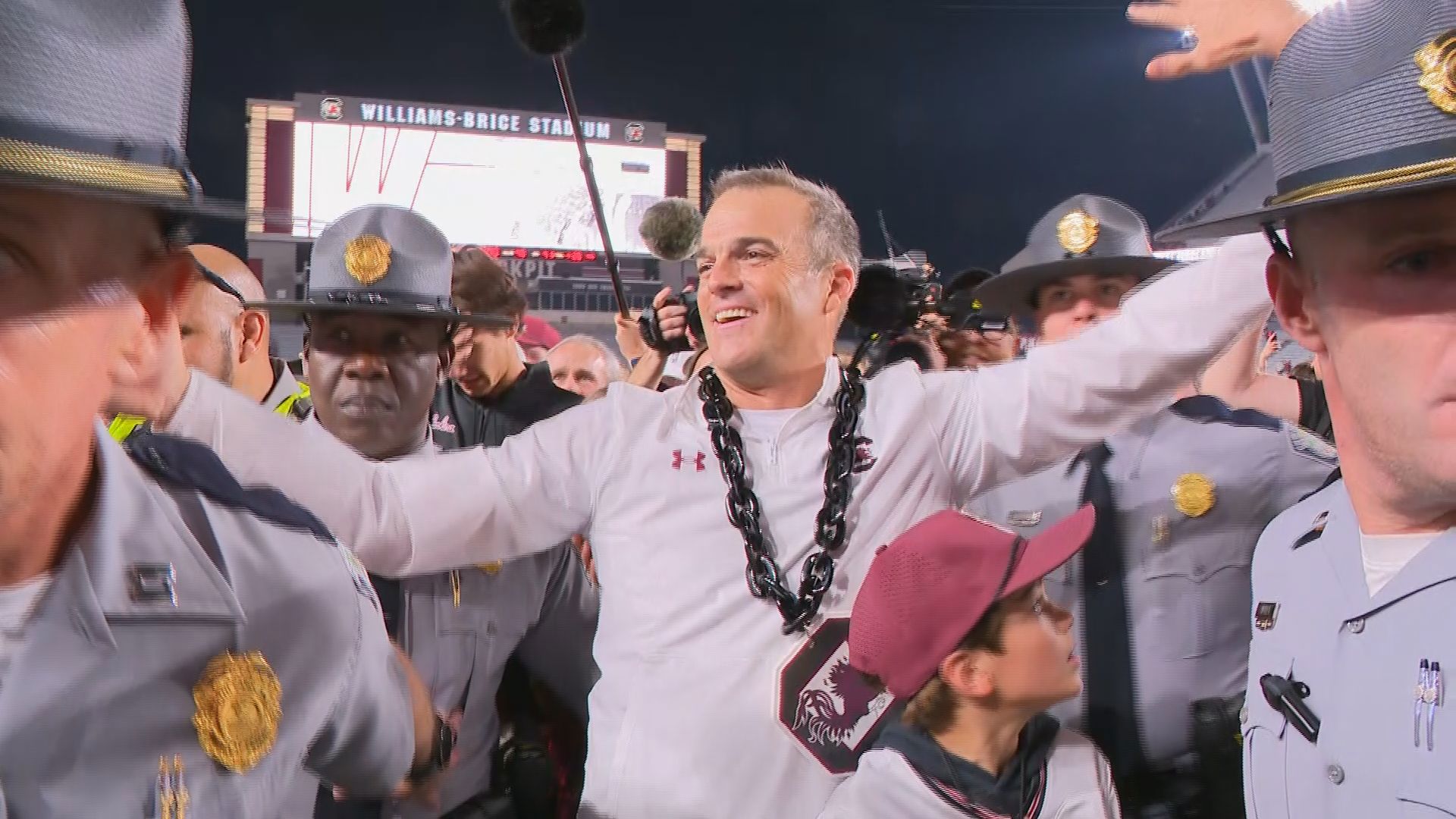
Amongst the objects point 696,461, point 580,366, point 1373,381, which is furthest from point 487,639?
point 580,366

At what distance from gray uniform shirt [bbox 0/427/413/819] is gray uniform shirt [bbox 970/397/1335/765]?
151cm

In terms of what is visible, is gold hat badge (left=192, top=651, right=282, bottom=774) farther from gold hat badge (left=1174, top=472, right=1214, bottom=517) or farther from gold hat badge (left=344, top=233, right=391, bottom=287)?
gold hat badge (left=1174, top=472, right=1214, bottom=517)

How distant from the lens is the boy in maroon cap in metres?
1.86

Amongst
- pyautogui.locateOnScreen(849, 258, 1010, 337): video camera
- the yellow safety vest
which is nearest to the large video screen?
the yellow safety vest

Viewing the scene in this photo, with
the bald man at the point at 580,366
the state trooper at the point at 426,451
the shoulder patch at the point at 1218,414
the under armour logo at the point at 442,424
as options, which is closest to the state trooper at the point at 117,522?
the state trooper at the point at 426,451

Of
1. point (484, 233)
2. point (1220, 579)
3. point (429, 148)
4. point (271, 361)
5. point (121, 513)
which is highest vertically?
point (429, 148)

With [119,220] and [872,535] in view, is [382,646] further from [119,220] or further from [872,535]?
[872,535]

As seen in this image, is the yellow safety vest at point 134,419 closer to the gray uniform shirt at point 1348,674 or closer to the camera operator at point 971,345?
the gray uniform shirt at point 1348,674

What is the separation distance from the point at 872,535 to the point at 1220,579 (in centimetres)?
73

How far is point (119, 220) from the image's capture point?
1021 millimetres

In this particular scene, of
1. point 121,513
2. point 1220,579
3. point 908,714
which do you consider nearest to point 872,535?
point 908,714

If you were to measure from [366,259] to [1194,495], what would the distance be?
183 cm

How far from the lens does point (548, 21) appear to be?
93.4 inches

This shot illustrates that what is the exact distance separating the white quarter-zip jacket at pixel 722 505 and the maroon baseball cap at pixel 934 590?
0.45 ft
